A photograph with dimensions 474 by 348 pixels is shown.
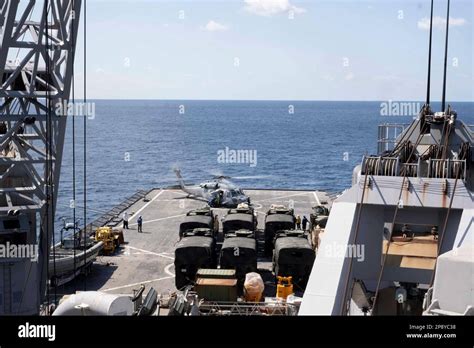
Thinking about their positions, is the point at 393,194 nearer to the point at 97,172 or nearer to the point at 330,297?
the point at 330,297

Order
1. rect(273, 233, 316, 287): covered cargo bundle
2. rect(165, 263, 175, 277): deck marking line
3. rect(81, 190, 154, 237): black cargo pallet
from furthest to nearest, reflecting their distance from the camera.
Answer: rect(81, 190, 154, 237): black cargo pallet
rect(165, 263, 175, 277): deck marking line
rect(273, 233, 316, 287): covered cargo bundle

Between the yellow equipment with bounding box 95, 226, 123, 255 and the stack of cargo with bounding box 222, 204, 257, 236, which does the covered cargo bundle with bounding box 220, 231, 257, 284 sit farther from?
the yellow equipment with bounding box 95, 226, 123, 255

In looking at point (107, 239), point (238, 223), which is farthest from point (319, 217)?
point (107, 239)

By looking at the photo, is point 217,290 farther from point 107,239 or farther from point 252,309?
point 107,239

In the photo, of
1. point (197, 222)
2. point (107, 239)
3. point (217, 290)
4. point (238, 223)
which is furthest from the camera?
point (238, 223)

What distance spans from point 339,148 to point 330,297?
393 ft

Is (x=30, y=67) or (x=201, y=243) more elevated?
(x=30, y=67)

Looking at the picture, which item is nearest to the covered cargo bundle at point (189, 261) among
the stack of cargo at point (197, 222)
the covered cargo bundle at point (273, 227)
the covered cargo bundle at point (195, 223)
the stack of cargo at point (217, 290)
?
the stack of cargo at point (217, 290)

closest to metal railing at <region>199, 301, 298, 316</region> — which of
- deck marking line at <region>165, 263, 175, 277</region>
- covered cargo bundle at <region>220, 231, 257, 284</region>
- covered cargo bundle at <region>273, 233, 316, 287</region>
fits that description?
covered cargo bundle at <region>220, 231, 257, 284</region>

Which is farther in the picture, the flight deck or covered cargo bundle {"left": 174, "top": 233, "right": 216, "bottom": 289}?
the flight deck
